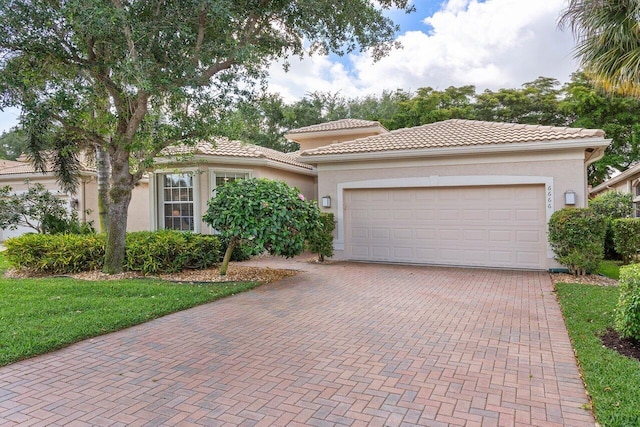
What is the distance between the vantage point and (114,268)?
9.62 m

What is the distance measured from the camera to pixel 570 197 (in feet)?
31.1

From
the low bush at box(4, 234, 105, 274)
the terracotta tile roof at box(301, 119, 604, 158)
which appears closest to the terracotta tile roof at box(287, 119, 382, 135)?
the terracotta tile roof at box(301, 119, 604, 158)

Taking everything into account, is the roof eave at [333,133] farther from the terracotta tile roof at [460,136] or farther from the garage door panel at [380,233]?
the garage door panel at [380,233]

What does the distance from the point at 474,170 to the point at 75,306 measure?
9525 mm

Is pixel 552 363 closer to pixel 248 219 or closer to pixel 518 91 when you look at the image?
pixel 248 219

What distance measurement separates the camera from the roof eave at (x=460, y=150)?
9164 mm

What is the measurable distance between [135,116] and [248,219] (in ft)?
11.3

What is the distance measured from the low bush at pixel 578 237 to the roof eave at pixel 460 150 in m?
1.62

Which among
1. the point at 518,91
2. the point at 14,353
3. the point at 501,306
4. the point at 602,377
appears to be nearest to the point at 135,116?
the point at 14,353

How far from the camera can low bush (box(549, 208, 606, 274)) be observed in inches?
337

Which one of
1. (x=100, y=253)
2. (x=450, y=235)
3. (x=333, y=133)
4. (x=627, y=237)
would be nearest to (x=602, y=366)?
(x=450, y=235)

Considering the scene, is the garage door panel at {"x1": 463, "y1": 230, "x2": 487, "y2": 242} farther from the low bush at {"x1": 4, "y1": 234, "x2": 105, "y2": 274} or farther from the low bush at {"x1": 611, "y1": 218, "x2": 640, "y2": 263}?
the low bush at {"x1": 4, "y1": 234, "x2": 105, "y2": 274}

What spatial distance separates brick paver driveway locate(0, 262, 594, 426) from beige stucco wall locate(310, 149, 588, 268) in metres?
4.05

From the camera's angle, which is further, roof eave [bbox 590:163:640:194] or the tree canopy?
the tree canopy
